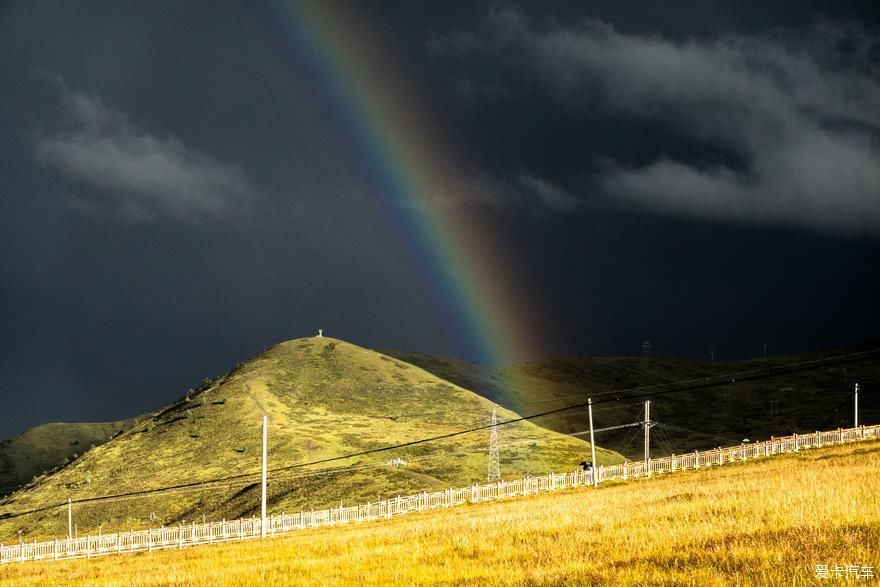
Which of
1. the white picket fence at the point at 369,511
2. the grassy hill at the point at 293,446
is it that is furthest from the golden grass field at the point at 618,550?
the grassy hill at the point at 293,446

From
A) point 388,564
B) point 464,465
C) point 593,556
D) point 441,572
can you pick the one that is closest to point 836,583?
point 593,556

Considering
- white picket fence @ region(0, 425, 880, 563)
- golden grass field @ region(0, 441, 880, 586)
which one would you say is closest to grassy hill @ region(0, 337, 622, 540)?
white picket fence @ region(0, 425, 880, 563)

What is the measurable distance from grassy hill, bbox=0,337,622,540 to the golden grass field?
57106 mm

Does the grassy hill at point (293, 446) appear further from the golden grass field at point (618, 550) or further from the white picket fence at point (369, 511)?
the golden grass field at point (618, 550)

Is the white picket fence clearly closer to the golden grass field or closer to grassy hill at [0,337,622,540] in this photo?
the golden grass field

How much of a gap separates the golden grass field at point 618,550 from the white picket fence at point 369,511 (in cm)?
2112

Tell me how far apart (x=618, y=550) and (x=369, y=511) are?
1637 inches

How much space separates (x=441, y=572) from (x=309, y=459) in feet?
315

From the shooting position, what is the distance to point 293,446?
116125 millimetres

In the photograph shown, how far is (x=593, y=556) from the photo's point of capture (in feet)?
54.4

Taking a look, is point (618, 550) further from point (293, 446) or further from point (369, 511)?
point (293, 446)

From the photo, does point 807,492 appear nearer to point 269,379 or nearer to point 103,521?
point 103,521

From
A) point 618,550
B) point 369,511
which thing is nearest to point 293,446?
point 369,511

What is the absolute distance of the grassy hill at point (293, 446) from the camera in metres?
95.2
